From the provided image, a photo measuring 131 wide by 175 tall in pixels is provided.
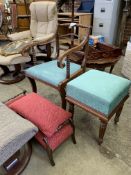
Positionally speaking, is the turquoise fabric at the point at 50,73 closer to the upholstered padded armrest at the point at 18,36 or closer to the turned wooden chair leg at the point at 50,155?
the turned wooden chair leg at the point at 50,155

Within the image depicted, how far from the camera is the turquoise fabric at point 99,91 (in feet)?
3.76

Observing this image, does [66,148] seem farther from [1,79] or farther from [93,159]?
[1,79]

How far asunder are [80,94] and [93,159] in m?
0.52

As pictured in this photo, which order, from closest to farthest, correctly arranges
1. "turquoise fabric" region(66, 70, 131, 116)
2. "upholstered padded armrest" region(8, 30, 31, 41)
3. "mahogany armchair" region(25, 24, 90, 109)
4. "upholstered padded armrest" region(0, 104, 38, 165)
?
1. "upholstered padded armrest" region(0, 104, 38, 165)
2. "turquoise fabric" region(66, 70, 131, 116)
3. "mahogany armchair" region(25, 24, 90, 109)
4. "upholstered padded armrest" region(8, 30, 31, 41)

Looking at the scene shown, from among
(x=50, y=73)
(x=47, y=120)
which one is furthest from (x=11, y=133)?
(x=50, y=73)

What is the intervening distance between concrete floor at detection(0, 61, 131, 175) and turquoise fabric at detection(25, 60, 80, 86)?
48cm

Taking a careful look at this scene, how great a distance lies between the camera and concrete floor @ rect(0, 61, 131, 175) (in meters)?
1.21

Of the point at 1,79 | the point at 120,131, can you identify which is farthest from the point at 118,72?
the point at 1,79

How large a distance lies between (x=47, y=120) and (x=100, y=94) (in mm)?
425

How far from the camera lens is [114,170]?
1.21m

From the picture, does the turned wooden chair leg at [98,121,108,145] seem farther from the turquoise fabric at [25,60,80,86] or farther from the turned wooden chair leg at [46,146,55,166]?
the turquoise fabric at [25,60,80,86]

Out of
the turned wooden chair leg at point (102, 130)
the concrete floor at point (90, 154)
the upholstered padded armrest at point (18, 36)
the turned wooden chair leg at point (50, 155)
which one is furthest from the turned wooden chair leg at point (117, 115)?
the upholstered padded armrest at point (18, 36)

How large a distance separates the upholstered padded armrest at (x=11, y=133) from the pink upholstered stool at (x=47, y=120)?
0.44 feet

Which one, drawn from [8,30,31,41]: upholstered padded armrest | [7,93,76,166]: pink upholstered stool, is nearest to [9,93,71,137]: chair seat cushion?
[7,93,76,166]: pink upholstered stool
